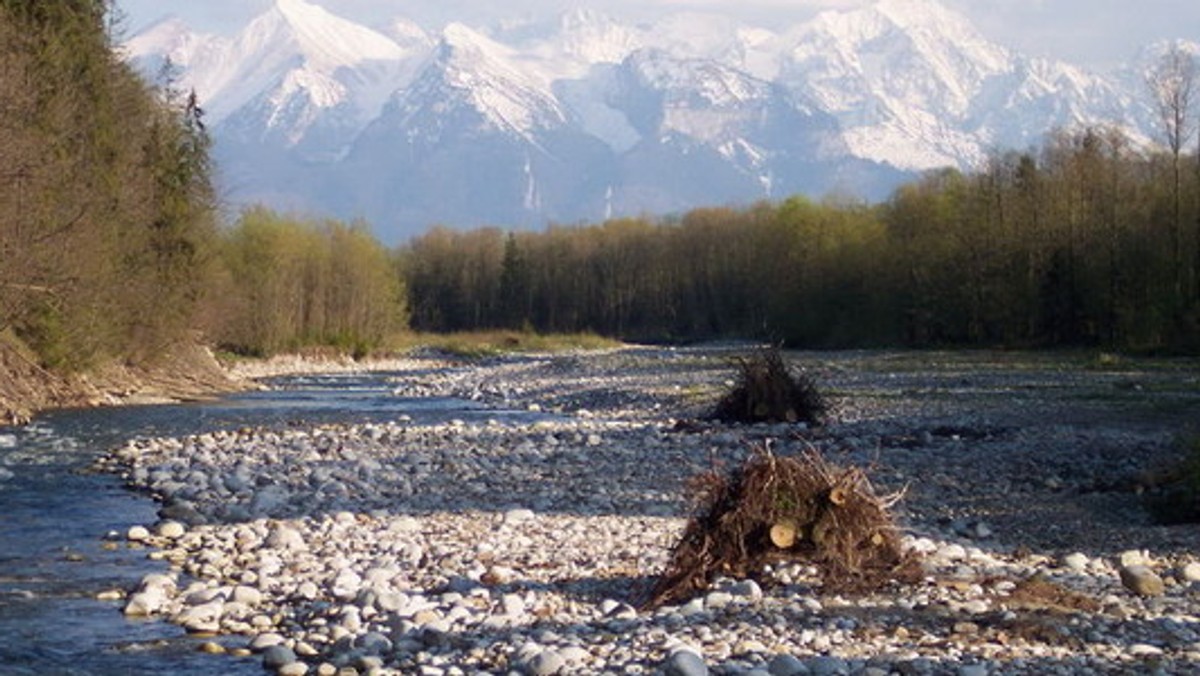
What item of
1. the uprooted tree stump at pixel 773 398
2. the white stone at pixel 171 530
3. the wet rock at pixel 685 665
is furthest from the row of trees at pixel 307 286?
the wet rock at pixel 685 665

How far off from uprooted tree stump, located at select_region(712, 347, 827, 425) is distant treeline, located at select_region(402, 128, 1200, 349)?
1.73m

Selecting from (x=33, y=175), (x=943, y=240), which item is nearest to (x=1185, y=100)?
(x=943, y=240)

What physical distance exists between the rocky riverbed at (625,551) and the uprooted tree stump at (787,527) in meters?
0.19

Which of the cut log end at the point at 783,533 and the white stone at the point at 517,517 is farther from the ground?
the cut log end at the point at 783,533

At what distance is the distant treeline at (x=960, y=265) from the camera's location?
5144 centimetres

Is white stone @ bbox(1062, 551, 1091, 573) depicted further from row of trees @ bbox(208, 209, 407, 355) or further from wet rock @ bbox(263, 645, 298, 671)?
row of trees @ bbox(208, 209, 407, 355)

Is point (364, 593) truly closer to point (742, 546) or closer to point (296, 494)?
point (742, 546)

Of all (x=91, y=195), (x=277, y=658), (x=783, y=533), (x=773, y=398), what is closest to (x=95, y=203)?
(x=91, y=195)

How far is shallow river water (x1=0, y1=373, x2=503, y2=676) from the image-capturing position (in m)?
9.48

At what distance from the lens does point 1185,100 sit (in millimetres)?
51094

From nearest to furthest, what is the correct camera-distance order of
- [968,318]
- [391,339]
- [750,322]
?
[968,318]
[391,339]
[750,322]

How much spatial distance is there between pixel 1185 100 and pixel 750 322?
51.5m

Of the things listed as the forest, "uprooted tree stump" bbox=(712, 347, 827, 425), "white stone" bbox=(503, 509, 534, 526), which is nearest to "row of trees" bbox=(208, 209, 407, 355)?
the forest

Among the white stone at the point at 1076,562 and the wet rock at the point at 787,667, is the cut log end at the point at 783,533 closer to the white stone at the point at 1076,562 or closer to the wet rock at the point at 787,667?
the wet rock at the point at 787,667
